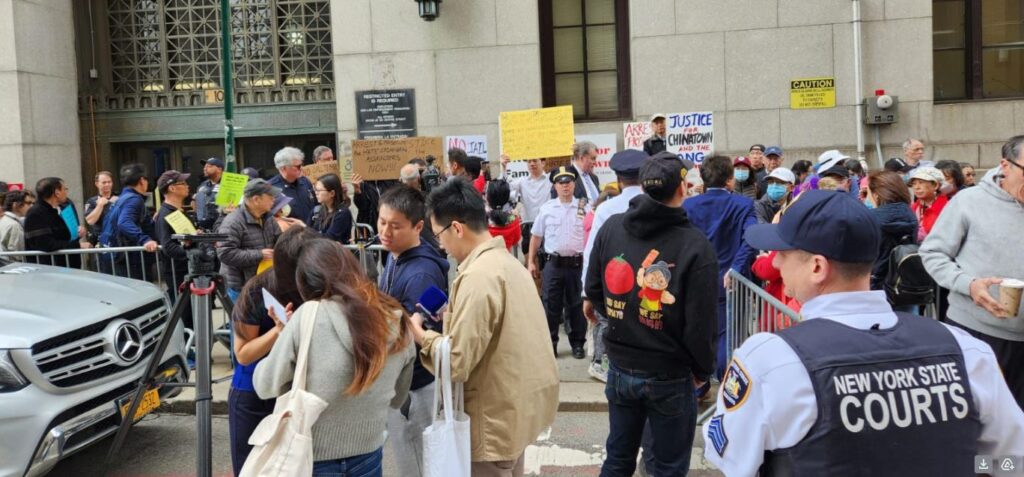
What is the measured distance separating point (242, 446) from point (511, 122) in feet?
22.5

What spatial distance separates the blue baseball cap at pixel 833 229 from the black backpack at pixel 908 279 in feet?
11.9

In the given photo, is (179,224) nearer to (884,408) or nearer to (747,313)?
(747,313)

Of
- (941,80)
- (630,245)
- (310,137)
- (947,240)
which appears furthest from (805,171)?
(310,137)

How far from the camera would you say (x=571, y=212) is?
752 centimetres

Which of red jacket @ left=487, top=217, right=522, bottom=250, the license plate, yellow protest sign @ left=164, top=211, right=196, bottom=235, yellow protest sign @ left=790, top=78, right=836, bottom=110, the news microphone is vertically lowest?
the license plate

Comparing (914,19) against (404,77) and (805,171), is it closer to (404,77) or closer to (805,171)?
(805,171)

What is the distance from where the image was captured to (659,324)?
3.85 metres

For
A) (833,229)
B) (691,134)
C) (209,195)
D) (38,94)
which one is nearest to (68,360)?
(833,229)

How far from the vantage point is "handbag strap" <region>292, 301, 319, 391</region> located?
3.00 meters

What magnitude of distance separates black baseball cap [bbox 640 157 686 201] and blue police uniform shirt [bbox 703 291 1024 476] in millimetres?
1862

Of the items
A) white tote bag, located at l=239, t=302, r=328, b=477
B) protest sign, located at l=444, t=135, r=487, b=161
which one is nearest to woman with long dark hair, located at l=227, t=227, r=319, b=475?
white tote bag, located at l=239, t=302, r=328, b=477

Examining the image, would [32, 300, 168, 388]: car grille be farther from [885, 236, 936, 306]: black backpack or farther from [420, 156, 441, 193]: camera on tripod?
[885, 236, 936, 306]: black backpack

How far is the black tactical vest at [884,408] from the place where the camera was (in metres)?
1.87

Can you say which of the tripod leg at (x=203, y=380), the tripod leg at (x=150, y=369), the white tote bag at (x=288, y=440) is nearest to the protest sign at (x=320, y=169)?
the tripod leg at (x=150, y=369)
